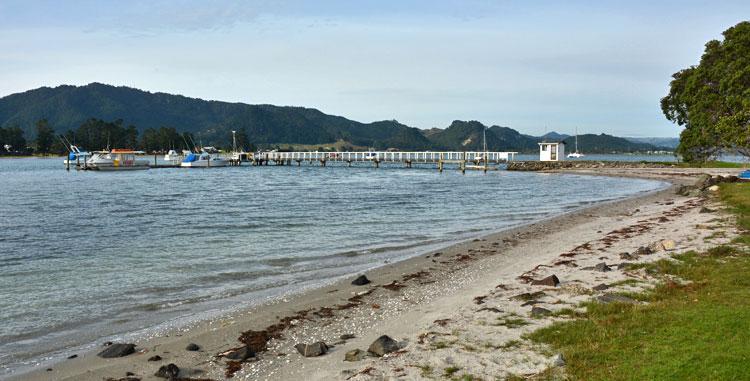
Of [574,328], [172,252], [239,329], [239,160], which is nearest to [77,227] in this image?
[172,252]

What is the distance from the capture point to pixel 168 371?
8.09 m

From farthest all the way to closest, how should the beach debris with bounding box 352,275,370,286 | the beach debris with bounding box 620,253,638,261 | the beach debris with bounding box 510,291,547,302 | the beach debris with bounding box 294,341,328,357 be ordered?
the beach debris with bounding box 620,253,638,261 → the beach debris with bounding box 352,275,370,286 → the beach debris with bounding box 510,291,547,302 → the beach debris with bounding box 294,341,328,357

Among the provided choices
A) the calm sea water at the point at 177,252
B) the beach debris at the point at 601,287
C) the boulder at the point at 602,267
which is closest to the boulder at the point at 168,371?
the calm sea water at the point at 177,252

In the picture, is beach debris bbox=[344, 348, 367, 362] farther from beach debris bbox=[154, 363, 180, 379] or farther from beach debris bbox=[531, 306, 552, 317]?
beach debris bbox=[531, 306, 552, 317]

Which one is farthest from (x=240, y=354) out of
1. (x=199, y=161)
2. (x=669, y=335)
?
(x=199, y=161)

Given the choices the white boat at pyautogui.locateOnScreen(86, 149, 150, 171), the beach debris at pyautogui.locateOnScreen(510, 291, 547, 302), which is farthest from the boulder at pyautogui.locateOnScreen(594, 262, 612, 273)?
the white boat at pyautogui.locateOnScreen(86, 149, 150, 171)

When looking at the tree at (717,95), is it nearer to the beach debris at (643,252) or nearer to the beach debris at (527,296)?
the beach debris at (643,252)

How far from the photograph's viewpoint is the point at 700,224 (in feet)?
64.3

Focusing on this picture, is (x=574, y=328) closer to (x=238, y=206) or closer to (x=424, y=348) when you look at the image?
(x=424, y=348)

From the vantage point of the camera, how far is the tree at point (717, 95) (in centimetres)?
4003

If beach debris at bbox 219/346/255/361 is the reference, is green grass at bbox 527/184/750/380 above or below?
above

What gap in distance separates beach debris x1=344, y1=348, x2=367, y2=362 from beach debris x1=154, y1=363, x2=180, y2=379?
2549mm

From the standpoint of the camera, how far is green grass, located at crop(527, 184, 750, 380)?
21.1 ft

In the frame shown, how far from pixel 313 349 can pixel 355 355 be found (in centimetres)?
78
